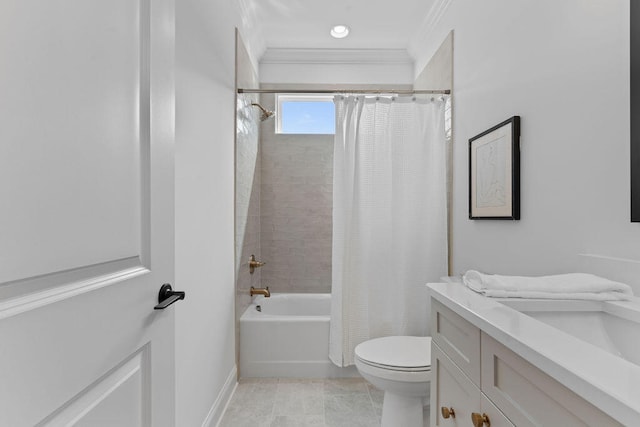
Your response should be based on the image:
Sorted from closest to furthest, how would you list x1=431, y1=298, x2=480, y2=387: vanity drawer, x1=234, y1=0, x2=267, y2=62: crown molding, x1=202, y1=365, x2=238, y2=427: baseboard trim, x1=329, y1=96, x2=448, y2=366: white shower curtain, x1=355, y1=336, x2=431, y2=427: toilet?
x1=431, y1=298, x2=480, y2=387: vanity drawer, x1=355, y1=336, x2=431, y2=427: toilet, x1=202, y1=365, x2=238, y2=427: baseboard trim, x1=329, y1=96, x2=448, y2=366: white shower curtain, x1=234, y1=0, x2=267, y2=62: crown molding

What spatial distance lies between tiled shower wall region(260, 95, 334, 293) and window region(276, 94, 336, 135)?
10 cm

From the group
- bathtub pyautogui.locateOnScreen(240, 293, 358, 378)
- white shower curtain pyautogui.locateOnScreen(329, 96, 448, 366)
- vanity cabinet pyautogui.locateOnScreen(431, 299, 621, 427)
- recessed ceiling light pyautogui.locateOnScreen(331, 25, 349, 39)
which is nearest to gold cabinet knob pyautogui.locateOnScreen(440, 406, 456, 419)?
vanity cabinet pyautogui.locateOnScreen(431, 299, 621, 427)

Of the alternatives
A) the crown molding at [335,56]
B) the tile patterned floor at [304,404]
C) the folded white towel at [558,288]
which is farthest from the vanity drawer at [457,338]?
the crown molding at [335,56]

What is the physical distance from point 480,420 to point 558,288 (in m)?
0.45

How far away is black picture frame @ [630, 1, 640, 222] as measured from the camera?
984 millimetres

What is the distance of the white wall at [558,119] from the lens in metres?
1.07

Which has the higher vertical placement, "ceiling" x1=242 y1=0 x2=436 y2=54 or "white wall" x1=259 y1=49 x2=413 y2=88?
"ceiling" x1=242 y1=0 x2=436 y2=54

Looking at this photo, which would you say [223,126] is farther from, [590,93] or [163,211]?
[590,93]

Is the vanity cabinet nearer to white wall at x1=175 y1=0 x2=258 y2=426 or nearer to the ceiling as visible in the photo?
white wall at x1=175 y1=0 x2=258 y2=426

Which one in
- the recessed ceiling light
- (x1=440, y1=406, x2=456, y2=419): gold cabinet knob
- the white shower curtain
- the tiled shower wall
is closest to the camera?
(x1=440, y1=406, x2=456, y2=419): gold cabinet knob

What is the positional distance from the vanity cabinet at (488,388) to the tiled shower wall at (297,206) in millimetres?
2311

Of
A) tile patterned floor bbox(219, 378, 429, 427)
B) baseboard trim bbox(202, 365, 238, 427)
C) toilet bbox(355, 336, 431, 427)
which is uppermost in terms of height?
toilet bbox(355, 336, 431, 427)

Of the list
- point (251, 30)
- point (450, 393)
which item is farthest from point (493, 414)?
point (251, 30)

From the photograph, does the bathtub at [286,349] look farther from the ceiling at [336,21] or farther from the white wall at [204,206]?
the ceiling at [336,21]
